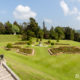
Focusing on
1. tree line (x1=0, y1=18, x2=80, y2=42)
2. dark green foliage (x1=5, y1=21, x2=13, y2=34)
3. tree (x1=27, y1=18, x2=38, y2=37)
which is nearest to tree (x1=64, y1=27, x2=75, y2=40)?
tree line (x1=0, y1=18, x2=80, y2=42)

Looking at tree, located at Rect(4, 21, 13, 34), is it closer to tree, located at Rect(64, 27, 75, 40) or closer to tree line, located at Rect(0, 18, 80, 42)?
tree line, located at Rect(0, 18, 80, 42)

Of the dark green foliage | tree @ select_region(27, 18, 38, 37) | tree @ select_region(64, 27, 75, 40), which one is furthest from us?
tree @ select_region(64, 27, 75, 40)

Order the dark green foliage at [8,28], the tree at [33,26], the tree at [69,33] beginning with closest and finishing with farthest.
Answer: the tree at [33,26], the dark green foliage at [8,28], the tree at [69,33]

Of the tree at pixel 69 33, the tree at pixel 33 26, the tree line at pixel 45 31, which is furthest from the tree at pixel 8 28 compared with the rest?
the tree at pixel 69 33

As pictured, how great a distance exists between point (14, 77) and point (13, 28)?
52632 mm

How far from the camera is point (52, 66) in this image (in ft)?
44.0

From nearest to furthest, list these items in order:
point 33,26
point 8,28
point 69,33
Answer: point 33,26 → point 8,28 → point 69,33

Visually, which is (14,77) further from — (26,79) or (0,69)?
(0,69)

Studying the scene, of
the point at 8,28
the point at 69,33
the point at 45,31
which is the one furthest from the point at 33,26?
the point at 69,33

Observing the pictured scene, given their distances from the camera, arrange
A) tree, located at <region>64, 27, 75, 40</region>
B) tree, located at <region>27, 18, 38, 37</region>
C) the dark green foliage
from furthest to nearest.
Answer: tree, located at <region>64, 27, 75, 40</region> < the dark green foliage < tree, located at <region>27, 18, 38, 37</region>

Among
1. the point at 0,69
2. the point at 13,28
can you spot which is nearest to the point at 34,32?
the point at 13,28

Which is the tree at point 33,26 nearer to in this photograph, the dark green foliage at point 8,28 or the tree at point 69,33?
the dark green foliage at point 8,28

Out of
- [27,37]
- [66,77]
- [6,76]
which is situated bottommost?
[66,77]

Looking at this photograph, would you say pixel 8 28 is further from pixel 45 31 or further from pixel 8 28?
pixel 45 31
